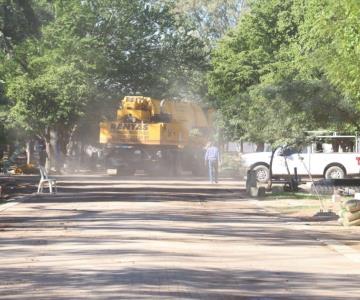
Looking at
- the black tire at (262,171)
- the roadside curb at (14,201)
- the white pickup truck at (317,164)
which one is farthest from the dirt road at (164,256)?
the black tire at (262,171)

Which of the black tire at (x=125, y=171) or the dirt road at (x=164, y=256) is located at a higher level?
the black tire at (x=125, y=171)

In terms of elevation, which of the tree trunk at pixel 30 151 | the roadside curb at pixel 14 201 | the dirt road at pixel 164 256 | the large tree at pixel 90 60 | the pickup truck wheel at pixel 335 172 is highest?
the large tree at pixel 90 60

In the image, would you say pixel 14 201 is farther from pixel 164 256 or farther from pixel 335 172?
pixel 335 172

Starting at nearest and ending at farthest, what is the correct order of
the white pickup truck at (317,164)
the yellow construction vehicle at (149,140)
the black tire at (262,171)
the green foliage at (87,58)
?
1. the white pickup truck at (317,164)
2. the black tire at (262,171)
3. the green foliage at (87,58)
4. the yellow construction vehicle at (149,140)

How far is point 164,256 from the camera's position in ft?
38.0

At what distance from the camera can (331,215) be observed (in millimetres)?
18141

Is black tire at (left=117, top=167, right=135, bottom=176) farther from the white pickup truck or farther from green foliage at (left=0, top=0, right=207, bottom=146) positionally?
the white pickup truck

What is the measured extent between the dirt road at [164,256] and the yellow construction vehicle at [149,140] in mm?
19842

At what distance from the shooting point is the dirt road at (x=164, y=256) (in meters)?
9.20

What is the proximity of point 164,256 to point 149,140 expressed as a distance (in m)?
28.3

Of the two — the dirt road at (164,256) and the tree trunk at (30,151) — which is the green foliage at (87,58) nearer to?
the tree trunk at (30,151)

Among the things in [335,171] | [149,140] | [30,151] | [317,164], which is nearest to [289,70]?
[317,164]

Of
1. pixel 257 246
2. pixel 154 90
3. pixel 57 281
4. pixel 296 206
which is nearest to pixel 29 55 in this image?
pixel 154 90

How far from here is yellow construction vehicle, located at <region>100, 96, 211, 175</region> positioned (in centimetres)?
3981
